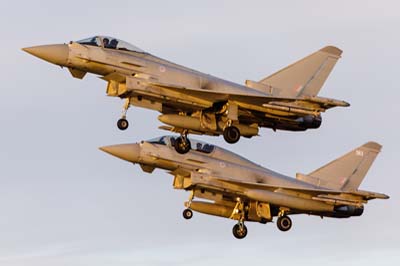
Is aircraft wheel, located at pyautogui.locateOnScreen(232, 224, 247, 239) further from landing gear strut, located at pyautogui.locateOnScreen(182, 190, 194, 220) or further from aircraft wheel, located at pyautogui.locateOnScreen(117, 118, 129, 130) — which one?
aircraft wheel, located at pyautogui.locateOnScreen(117, 118, 129, 130)

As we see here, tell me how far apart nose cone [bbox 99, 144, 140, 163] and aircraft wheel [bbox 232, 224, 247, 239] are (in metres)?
5.26

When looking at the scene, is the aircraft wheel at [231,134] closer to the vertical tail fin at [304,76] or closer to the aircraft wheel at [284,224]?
the vertical tail fin at [304,76]

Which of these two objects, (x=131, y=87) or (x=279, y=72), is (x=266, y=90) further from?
(x=131, y=87)

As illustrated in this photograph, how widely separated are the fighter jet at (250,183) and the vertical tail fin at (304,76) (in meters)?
3.72

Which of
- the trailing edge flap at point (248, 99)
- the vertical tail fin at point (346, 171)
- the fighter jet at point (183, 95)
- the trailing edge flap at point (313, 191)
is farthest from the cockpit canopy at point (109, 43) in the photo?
the vertical tail fin at point (346, 171)

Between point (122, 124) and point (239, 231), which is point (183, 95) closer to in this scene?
point (122, 124)

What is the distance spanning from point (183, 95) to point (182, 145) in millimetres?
2686

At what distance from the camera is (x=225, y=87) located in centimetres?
5631

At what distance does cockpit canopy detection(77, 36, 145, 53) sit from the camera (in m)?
55.0

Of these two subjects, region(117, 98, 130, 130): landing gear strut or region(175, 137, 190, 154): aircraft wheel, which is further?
region(175, 137, 190, 154): aircraft wheel

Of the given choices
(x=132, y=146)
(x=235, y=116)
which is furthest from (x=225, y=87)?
(x=132, y=146)

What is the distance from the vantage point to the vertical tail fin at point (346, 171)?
62.4m

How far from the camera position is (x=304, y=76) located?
59.4 meters

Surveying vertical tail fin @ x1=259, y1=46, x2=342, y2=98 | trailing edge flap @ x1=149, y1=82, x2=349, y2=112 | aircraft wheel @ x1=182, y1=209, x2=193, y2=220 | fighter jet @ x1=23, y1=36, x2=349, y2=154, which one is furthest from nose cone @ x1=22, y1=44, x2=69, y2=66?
aircraft wheel @ x1=182, y1=209, x2=193, y2=220
